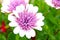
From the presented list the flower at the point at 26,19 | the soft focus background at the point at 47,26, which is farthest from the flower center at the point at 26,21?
the soft focus background at the point at 47,26

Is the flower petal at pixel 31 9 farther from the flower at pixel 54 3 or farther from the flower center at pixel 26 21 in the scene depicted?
the flower at pixel 54 3

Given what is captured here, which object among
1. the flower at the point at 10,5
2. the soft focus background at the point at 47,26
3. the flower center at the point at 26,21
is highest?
the flower at the point at 10,5

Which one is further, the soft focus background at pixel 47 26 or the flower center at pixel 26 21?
the soft focus background at pixel 47 26

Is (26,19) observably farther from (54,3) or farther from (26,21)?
(54,3)

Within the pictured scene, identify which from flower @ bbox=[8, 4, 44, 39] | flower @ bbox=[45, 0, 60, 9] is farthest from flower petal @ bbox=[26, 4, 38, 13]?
flower @ bbox=[45, 0, 60, 9]

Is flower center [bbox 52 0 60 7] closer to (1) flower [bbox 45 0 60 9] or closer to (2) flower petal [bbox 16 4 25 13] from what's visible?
(1) flower [bbox 45 0 60 9]

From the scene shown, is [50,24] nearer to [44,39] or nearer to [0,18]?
[44,39]

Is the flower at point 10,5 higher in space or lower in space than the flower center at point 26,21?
higher

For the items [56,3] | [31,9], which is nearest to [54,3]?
[56,3]
